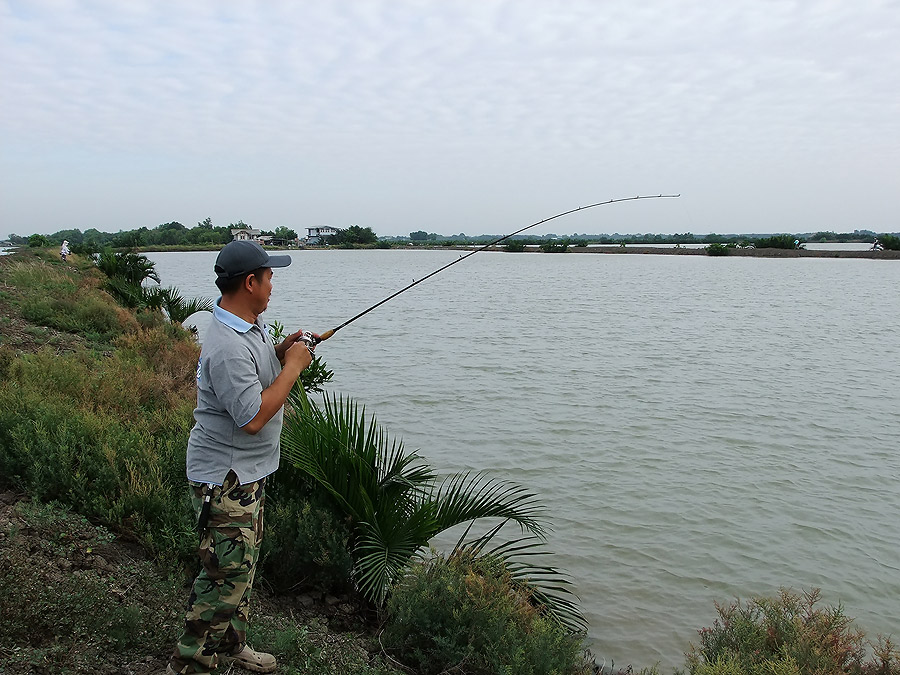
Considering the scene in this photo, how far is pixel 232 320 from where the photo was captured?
112 inches

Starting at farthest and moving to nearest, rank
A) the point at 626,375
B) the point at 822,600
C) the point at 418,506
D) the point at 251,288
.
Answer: the point at 626,375, the point at 822,600, the point at 418,506, the point at 251,288

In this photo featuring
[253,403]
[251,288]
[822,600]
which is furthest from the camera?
[822,600]

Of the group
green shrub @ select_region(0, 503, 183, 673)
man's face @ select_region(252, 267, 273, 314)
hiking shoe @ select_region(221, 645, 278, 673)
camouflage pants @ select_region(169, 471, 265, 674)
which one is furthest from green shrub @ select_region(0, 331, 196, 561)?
man's face @ select_region(252, 267, 273, 314)

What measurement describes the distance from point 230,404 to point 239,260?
628 millimetres

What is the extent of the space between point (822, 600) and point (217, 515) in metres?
5.43

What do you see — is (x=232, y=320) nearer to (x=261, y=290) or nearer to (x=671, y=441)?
(x=261, y=290)

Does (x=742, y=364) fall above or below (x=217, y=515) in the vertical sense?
below

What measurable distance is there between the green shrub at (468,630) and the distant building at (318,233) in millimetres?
144241

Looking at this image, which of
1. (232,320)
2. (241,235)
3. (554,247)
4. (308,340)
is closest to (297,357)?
(308,340)

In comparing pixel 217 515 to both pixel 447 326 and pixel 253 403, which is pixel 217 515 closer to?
pixel 253 403

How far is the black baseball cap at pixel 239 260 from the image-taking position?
9.41ft

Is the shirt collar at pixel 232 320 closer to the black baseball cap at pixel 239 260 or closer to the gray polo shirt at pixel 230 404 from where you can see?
the gray polo shirt at pixel 230 404

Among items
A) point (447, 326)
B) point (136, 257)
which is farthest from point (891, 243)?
point (136, 257)

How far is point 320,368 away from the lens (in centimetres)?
970
